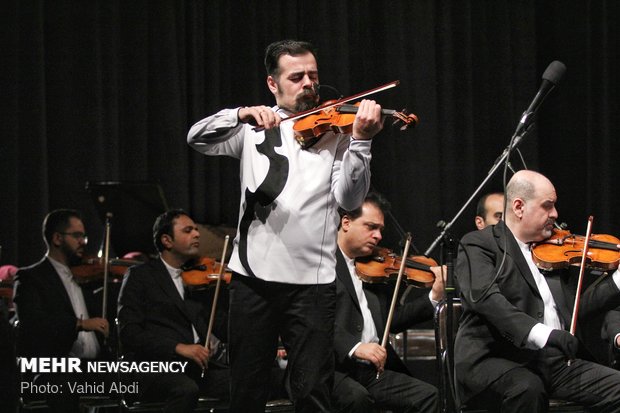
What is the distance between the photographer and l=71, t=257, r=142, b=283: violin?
492 centimetres

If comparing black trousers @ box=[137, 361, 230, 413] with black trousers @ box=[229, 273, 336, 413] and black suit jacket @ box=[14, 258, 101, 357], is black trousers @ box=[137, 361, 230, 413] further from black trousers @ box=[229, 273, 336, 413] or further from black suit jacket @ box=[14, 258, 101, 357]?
black trousers @ box=[229, 273, 336, 413]

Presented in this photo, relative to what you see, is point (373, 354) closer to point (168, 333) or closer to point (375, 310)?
point (375, 310)

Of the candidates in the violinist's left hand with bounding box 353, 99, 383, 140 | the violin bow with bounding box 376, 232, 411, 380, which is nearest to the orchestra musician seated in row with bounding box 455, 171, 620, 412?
the violin bow with bounding box 376, 232, 411, 380

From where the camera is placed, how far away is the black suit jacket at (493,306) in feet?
10.9

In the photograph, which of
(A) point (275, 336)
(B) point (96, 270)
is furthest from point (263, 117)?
(B) point (96, 270)

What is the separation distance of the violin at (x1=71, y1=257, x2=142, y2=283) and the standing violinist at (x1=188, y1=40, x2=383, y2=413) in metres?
2.22

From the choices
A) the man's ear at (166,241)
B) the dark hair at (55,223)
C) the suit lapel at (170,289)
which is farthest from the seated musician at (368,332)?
the dark hair at (55,223)

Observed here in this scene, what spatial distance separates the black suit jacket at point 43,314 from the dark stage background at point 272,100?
2.50ft

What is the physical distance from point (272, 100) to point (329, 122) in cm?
284

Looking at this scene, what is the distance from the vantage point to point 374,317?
4031 millimetres

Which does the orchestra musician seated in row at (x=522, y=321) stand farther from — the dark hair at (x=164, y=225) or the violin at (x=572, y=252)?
the dark hair at (x=164, y=225)

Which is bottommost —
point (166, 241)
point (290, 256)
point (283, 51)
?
point (166, 241)

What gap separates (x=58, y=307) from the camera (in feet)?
15.3

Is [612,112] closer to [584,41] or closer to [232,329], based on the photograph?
[584,41]
